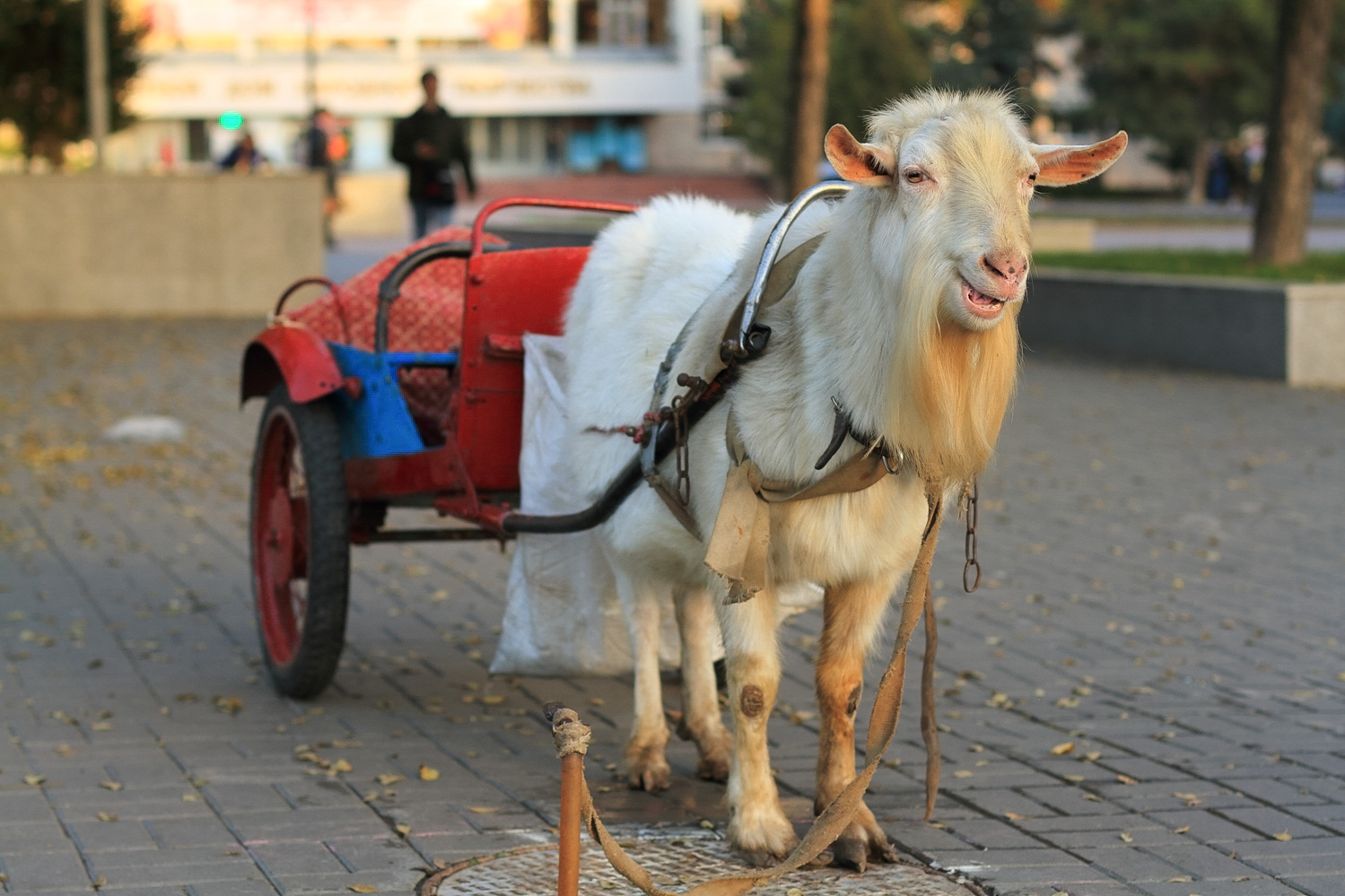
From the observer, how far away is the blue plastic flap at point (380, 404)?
5758mm

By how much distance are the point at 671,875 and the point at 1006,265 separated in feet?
5.72

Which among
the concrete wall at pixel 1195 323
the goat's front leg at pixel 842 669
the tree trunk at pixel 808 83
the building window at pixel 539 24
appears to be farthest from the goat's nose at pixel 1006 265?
the building window at pixel 539 24

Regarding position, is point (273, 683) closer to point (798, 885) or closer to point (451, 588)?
point (451, 588)

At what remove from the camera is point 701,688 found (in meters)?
5.29

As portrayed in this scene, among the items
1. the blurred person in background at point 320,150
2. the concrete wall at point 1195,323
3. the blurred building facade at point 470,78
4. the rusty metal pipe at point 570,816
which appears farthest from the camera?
the blurred building facade at point 470,78

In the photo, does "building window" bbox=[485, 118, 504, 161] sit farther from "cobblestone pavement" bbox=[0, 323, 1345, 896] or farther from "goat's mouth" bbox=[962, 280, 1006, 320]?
"goat's mouth" bbox=[962, 280, 1006, 320]

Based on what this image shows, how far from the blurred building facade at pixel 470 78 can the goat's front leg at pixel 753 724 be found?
2149 inches

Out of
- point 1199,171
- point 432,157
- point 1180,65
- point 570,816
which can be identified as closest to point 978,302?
point 570,816

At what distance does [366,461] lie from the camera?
19.8ft

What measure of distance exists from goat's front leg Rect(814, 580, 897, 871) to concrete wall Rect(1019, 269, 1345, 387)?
7.79 meters

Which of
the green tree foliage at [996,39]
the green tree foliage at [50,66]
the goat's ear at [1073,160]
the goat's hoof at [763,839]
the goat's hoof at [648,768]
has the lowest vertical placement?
the goat's hoof at [648,768]

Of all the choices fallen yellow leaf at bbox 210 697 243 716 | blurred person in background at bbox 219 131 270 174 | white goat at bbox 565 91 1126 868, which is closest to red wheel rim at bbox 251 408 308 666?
fallen yellow leaf at bbox 210 697 243 716

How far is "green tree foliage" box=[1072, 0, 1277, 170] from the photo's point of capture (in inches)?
1866

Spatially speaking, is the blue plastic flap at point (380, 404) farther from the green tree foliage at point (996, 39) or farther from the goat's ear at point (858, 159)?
the green tree foliage at point (996, 39)
